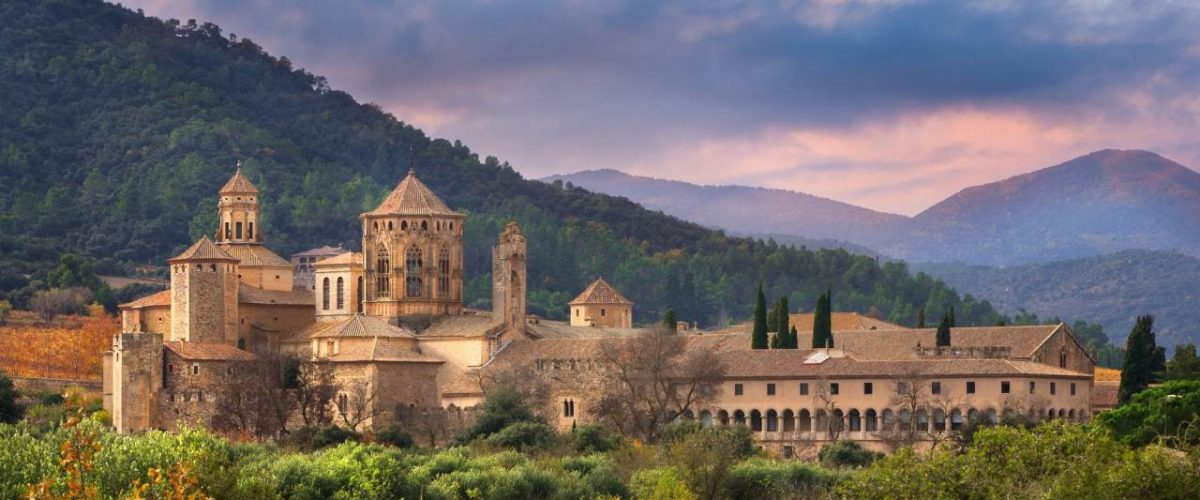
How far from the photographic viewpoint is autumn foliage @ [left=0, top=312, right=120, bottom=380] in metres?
87.3


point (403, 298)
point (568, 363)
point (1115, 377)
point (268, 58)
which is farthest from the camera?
point (268, 58)

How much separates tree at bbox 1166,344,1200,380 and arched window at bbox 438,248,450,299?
24801 millimetres

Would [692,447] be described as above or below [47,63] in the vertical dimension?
below

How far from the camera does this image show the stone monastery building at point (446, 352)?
72.2 metres

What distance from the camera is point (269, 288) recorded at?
84.2 m

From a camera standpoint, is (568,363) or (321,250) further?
(321,250)

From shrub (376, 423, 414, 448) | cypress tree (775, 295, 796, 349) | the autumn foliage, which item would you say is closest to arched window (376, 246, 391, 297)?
the autumn foliage

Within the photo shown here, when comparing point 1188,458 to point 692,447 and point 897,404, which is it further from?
point 897,404

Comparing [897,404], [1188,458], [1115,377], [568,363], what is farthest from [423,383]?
[1188,458]

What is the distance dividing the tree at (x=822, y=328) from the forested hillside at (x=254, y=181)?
1483 inches

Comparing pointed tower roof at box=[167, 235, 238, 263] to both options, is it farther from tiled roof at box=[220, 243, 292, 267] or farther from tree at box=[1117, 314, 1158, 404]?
tree at box=[1117, 314, 1158, 404]

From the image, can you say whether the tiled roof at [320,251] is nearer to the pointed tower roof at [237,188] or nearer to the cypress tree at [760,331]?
the pointed tower roof at [237,188]

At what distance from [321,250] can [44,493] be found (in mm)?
95926

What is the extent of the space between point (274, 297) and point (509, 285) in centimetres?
849
